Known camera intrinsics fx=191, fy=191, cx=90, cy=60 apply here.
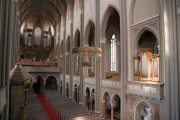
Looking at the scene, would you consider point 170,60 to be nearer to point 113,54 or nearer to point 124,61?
point 124,61

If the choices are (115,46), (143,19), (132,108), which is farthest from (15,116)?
(115,46)

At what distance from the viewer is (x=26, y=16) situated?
3969cm

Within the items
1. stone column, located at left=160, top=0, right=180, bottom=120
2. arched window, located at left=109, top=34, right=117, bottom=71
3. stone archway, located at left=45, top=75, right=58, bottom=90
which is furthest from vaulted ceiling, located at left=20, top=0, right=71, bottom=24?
stone column, located at left=160, top=0, right=180, bottom=120

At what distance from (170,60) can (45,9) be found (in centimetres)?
3229

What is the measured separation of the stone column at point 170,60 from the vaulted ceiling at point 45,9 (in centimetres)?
2162

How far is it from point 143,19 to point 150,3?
39.7 inches

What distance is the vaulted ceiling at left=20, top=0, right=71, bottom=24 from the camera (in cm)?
3142

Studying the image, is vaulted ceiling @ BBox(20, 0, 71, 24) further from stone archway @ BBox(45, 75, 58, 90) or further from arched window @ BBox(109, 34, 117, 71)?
stone archway @ BBox(45, 75, 58, 90)

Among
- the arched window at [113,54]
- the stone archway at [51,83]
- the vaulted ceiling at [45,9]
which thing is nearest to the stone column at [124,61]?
the arched window at [113,54]

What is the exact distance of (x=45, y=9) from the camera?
3709 centimetres

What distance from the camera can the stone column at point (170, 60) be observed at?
8.71 metres

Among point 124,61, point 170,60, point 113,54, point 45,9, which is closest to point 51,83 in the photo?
point 45,9

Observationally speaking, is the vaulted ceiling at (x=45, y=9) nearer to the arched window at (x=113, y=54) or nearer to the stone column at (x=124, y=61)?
the arched window at (x=113, y=54)

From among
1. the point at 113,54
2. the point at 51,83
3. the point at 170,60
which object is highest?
the point at 113,54
